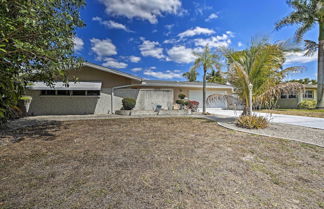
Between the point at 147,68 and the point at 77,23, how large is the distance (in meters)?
22.2

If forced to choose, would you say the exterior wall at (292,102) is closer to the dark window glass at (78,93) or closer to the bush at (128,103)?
the bush at (128,103)

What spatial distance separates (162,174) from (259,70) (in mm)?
8792

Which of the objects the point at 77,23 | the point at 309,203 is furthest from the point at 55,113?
the point at 309,203

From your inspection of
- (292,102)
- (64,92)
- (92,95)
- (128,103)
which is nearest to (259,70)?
(128,103)

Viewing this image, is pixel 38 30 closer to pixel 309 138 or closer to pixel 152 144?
pixel 152 144

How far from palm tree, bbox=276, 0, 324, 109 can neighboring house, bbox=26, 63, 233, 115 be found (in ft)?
60.1

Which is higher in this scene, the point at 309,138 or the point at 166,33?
the point at 166,33

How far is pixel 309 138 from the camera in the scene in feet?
19.4

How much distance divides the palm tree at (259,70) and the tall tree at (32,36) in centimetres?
888

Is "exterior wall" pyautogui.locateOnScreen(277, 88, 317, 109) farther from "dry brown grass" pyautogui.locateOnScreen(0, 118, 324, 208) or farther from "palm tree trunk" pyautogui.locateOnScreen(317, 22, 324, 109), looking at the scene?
"dry brown grass" pyautogui.locateOnScreen(0, 118, 324, 208)

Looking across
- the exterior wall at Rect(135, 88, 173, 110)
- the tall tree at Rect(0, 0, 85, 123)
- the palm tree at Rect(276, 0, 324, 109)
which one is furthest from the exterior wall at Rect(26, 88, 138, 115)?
the palm tree at Rect(276, 0, 324, 109)

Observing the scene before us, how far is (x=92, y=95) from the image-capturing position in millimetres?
14297

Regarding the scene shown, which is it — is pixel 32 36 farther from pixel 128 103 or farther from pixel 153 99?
pixel 153 99

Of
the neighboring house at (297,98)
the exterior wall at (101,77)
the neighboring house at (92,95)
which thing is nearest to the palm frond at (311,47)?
the neighboring house at (297,98)
